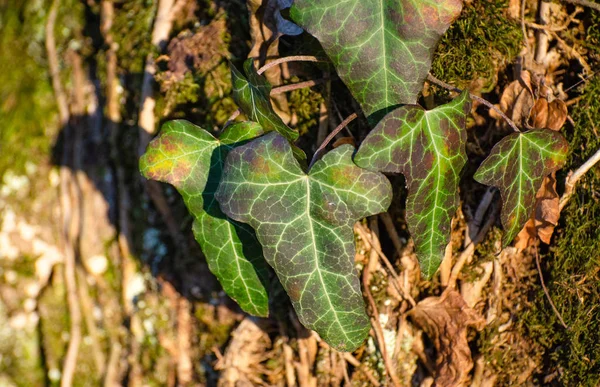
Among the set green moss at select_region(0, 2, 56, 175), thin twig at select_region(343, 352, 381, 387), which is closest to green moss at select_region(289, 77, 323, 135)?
thin twig at select_region(343, 352, 381, 387)

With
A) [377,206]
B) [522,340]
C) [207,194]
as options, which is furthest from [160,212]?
[522,340]

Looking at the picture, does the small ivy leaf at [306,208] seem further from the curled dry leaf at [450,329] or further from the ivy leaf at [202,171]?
the curled dry leaf at [450,329]

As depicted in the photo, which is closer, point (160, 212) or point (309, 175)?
point (309, 175)

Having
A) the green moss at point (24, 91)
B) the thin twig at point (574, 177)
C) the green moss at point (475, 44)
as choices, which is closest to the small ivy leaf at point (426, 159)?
the green moss at point (475, 44)

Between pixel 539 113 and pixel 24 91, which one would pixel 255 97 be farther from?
pixel 24 91

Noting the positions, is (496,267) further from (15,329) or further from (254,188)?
(15,329)

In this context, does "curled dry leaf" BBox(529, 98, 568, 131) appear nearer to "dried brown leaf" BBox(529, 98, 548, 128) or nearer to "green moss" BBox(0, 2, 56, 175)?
"dried brown leaf" BBox(529, 98, 548, 128)
